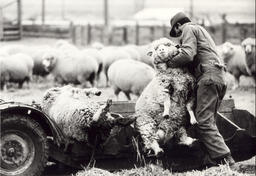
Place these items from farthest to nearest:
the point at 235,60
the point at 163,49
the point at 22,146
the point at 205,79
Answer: the point at 235,60, the point at 205,79, the point at 163,49, the point at 22,146

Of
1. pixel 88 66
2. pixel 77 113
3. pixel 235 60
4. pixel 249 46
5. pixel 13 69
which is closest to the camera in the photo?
pixel 77 113

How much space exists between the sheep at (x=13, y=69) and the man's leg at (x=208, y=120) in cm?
1074

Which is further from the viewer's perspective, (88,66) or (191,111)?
(88,66)

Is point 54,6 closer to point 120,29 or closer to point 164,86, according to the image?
point 120,29

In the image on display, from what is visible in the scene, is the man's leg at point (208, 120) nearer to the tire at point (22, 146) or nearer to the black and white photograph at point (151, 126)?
the black and white photograph at point (151, 126)

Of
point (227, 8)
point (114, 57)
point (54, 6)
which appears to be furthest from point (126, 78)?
point (54, 6)

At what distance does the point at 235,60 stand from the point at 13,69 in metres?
7.68

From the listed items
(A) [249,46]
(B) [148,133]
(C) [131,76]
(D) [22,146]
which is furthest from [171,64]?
(A) [249,46]

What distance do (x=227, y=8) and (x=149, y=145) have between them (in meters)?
78.9

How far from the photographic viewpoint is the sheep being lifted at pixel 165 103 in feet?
21.6

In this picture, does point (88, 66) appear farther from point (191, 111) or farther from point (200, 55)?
point (191, 111)

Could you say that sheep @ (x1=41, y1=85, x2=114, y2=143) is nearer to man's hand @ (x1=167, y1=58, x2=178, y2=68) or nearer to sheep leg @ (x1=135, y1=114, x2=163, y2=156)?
sheep leg @ (x1=135, y1=114, x2=163, y2=156)

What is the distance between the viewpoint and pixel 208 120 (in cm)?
674

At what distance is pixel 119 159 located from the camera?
22.1ft
